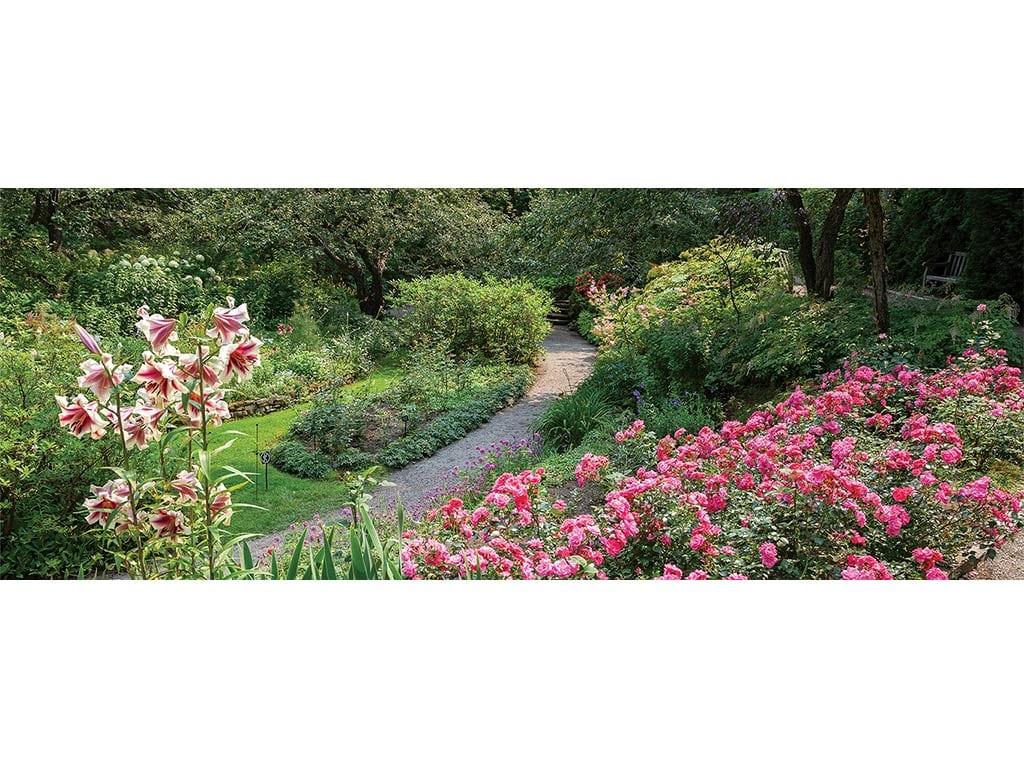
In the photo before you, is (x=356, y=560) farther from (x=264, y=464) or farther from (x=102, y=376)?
(x=264, y=464)

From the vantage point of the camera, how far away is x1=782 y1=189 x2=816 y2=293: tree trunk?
4.37m

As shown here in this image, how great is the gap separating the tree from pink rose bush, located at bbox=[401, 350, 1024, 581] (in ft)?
3.46

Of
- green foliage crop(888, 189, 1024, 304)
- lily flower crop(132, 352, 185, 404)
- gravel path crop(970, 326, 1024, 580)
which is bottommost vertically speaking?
gravel path crop(970, 326, 1024, 580)

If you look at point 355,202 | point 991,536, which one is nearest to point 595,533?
point 991,536

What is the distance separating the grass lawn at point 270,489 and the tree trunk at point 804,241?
10.0 feet

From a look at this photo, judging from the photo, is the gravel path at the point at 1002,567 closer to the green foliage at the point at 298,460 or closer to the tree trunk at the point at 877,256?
the tree trunk at the point at 877,256

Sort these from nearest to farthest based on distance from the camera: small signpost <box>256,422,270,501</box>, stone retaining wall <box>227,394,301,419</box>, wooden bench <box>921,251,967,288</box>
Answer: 1. small signpost <box>256,422,270,501</box>
2. stone retaining wall <box>227,394,301,419</box>
3. wooden bench <box>921,251,967,288</box>

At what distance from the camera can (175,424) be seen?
104 inches

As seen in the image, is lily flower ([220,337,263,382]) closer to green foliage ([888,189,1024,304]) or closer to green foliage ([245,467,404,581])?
green foliage ([245,467,404,581])

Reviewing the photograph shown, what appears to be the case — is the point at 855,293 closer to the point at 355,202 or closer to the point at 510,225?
the point at 510,225

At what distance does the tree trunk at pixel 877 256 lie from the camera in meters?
4.16

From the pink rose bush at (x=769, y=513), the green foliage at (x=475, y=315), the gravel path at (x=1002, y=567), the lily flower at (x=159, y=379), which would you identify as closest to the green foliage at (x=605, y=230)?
the green foliage at (x=475, y=315)

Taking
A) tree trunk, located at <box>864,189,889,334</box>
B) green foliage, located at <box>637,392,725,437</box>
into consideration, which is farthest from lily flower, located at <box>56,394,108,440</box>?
tree trunk, located at <box>864,189,889,334</box>
